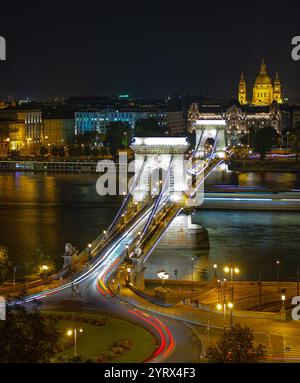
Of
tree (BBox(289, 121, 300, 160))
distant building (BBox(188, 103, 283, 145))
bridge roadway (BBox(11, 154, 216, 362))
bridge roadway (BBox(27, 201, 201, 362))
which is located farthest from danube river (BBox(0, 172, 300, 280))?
distant building (BBox(188, 103, 283, 145))

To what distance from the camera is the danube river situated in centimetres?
1198

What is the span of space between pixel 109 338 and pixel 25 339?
5.55ft

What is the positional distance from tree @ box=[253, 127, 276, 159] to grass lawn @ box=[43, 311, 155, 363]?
3045cm

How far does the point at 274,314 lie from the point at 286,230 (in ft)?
29.5

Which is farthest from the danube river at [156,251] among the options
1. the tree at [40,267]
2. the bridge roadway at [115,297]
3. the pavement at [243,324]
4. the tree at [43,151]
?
the tree at [43,151]

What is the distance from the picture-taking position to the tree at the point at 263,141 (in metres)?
37.2

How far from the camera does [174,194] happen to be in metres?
13.3

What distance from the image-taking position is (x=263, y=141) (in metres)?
37.3

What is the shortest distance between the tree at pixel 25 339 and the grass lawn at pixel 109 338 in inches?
32.7

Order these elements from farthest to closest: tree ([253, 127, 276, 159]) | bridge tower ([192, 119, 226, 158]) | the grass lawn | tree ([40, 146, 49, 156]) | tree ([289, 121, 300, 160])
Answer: tree ([40, 146, 49, 156]), tree ([289, 121, 300, 160]), tree ([253, 127, 276, 159]), bridge tower ([192, 119, 226, 158]), the grass lawn

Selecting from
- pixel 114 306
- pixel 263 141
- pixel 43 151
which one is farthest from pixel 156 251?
pixel 43 151

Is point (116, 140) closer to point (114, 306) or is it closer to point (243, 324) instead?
point (114, 306)

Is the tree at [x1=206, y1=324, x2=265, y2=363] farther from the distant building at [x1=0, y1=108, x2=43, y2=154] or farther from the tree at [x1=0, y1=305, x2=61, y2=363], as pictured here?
the distant building at [x1=0, y1=108, x2=43, y2=154]
